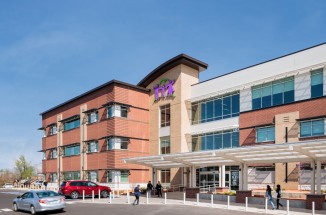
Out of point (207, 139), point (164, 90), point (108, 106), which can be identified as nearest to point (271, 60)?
point (207, 139)

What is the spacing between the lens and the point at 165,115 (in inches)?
1930

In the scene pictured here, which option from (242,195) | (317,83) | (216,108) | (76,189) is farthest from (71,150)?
(317,83)

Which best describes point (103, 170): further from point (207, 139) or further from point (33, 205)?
point (33, 205)

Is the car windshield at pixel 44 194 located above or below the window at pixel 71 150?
below

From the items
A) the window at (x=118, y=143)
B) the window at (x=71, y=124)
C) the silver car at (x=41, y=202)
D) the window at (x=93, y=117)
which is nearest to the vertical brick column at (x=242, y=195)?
the silver car at (x=41, y=202)

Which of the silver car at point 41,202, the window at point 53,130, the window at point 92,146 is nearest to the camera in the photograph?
the silver car at point 41,202

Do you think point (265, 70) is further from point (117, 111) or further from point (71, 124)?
point (71, 124)

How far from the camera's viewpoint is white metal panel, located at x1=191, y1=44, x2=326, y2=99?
3369 centimetres

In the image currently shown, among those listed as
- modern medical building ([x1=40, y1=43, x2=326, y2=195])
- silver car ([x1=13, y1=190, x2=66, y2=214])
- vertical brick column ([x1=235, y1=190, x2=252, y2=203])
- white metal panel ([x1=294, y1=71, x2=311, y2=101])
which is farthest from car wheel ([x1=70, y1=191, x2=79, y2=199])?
white metal panel ([x1=294, y1=71, x2=311, y2=101])

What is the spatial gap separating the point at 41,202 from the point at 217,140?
83.8 feet

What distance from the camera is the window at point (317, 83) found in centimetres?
3303

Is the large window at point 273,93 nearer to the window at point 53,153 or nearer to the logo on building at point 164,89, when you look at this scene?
the logo on building at point 164,89

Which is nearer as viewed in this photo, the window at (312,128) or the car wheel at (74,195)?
the window at (312,128)

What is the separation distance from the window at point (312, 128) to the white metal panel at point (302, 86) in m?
2.36
